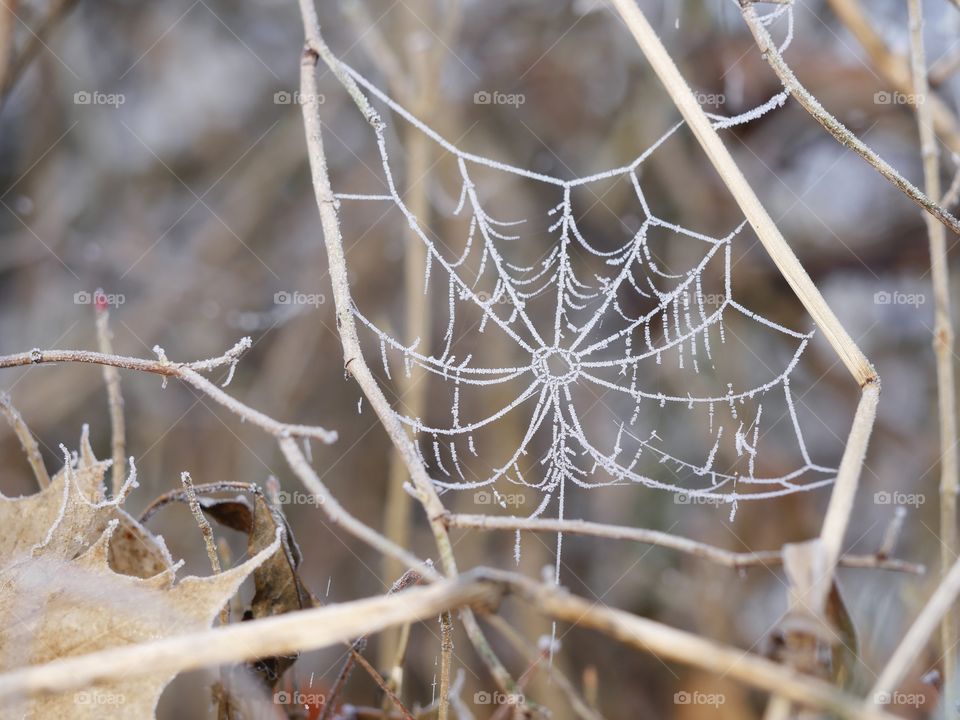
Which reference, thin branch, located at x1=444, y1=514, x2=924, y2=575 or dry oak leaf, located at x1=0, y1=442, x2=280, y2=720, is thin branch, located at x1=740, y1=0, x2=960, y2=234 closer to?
thin branch, located at x1=444, y1=514, x2=924, y2=575

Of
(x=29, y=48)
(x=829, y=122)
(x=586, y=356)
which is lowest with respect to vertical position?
(x=586, y=356)

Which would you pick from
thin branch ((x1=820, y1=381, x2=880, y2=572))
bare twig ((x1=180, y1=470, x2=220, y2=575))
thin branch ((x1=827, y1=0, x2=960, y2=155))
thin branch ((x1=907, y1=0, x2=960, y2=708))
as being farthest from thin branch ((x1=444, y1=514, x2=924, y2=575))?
thin branch ((x1=827, y1=0, x2=960, y2=155))

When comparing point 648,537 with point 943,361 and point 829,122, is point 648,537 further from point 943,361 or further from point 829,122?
point 943,361

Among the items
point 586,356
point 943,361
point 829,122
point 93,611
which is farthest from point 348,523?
point 586,356

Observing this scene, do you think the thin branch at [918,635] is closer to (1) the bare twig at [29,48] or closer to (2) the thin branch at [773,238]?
(2) the thin branch at [773,238]

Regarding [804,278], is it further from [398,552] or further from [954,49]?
[954,49]

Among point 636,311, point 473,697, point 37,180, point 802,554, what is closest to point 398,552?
point 802,554

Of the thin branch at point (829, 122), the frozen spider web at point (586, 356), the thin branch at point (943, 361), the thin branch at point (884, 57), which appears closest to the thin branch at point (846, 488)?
the thin branch at point (829, 122)

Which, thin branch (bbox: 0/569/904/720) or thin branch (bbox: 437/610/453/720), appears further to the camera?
thin branch (bbox: 437/610/453/720)

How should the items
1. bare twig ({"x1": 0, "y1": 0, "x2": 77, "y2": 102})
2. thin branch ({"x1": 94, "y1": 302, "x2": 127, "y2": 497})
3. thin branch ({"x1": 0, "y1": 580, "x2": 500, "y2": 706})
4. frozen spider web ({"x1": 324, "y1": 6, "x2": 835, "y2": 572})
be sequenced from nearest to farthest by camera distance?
1. thin branch ({"x1": 0, "y1": 580, "x2": 500, "y2": 706})
2. thin branch ({"x1": 94, "y1": 302, "x2": 127, "y2": 497})
3. bare twig ({"x1": 0, "y1": 0, "x2": 77, "y2": 102})
4. frozen spider web ({"x1": 324, "y1": 6, "x2": 835, "y2": 572})
